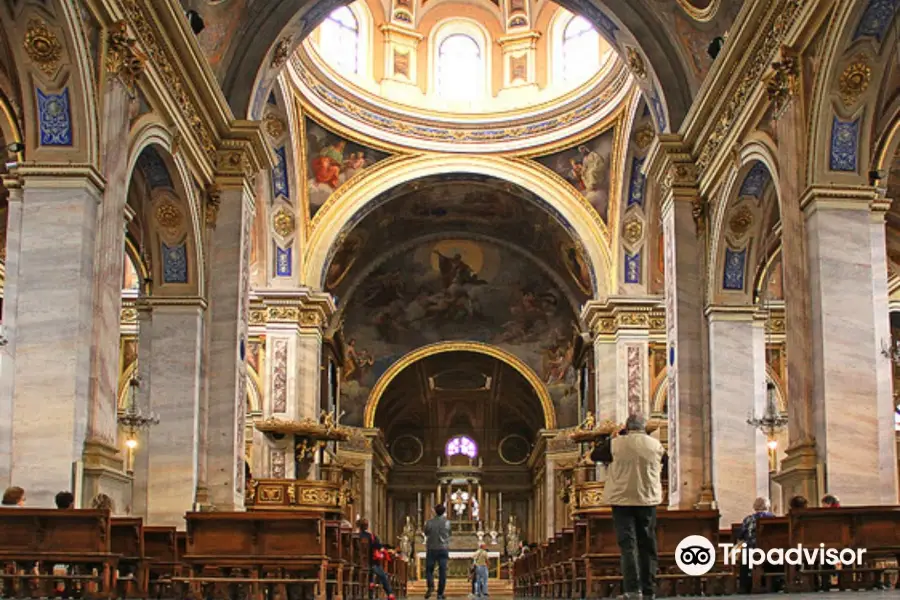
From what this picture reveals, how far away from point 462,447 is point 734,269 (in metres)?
30.1

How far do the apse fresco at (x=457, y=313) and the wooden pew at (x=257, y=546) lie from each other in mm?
23353

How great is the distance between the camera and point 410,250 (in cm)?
3678

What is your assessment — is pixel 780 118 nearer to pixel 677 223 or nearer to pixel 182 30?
pixel 677 223

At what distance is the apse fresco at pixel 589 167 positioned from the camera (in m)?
29.8

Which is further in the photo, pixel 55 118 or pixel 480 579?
A: pixel 480 579

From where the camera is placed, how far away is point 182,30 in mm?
16359

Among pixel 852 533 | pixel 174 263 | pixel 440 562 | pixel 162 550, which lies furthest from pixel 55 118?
pixel 852 533

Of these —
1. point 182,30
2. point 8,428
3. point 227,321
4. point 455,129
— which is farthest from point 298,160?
point 8,428

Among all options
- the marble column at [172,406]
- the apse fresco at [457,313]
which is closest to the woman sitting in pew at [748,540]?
the marble column at [172,406]

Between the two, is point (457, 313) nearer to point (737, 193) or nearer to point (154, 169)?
point (737, 193)

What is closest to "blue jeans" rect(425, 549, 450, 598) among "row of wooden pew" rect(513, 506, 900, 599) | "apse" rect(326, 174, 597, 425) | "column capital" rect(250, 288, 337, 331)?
"row of wooden pew" rect(513, 506, 900, 599)

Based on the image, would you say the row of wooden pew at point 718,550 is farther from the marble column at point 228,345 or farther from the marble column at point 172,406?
the marble column at point 172,406

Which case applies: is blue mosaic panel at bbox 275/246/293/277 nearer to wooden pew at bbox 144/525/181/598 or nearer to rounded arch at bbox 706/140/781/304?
rounded arch at bbox 706/140/781/304

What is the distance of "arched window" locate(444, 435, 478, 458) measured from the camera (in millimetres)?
48125
